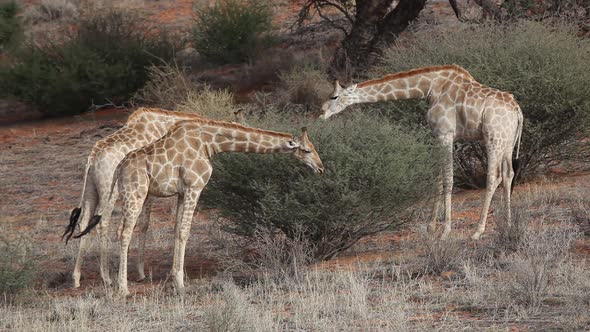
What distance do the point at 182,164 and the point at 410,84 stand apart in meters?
3.41

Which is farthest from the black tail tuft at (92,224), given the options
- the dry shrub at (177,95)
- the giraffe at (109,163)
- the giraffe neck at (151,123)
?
the dry shrub at (177,95)

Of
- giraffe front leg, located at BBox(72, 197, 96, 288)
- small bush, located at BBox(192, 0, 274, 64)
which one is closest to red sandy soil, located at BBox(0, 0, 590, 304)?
giraffe front leg, located at BBox(72, 197, 96, 288)

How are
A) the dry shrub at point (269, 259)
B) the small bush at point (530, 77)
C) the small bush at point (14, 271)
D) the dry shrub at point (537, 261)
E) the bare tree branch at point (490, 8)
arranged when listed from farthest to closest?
the bare tree branch at point (490, 8) < the small bush at point (530, 77) < the dry shrub at point (269, 259) < the small bush at point (14, 271) < the dry shrub at point (537, 261)

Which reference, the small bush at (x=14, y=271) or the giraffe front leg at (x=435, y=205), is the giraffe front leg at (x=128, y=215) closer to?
the small bush at (x=14, y=271)

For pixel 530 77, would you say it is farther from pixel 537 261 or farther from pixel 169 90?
pixel 169 90

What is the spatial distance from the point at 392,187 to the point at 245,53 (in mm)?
17074

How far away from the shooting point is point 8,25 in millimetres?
27875

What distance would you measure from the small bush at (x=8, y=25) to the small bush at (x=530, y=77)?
14.8 metres

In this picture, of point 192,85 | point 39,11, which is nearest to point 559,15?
point 192,85

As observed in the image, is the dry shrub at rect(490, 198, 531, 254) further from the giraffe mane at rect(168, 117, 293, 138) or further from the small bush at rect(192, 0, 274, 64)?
the small bush at rect(192, 0, 274, 64)

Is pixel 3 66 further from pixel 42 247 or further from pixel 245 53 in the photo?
pixel 42 247

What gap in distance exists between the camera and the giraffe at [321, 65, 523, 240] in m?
12.7

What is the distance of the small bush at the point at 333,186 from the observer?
11820 millimetres

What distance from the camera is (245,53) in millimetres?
28609
